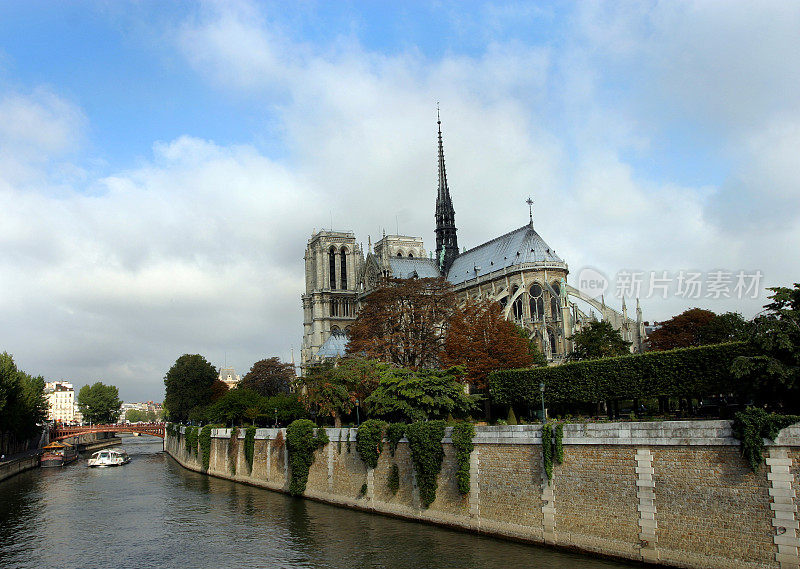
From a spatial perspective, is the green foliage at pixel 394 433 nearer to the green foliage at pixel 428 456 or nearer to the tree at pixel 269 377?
the green foliage at pixel 428 456

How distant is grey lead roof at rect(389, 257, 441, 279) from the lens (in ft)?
320

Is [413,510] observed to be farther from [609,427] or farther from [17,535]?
[17,535]

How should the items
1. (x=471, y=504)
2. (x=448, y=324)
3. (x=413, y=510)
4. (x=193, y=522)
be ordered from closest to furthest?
(x=471, y=504)
(x=413, y=510)
(x=193, y=522)
(x=448, y=324)

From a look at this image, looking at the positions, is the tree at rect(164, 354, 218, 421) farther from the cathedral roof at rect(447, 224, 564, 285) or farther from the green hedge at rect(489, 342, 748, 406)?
the green hedge at rect(489, 342, 748, 406)

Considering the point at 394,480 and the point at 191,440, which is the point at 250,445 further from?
the point at 394,480

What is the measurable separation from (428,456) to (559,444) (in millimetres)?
7222

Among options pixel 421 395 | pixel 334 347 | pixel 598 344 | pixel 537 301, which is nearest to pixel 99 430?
pixel 334 347

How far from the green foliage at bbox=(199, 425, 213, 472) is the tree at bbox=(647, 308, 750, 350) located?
4016 centimetres

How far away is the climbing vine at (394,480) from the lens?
33344mm

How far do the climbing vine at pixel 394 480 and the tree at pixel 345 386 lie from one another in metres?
11.2

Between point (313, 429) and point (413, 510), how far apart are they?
36.2ft

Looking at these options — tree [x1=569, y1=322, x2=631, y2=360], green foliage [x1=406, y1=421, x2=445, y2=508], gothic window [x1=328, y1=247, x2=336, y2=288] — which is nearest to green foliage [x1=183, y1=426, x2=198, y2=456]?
tree [x1=569, y1=322, x2=631, y2=360]

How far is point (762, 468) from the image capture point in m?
20.2

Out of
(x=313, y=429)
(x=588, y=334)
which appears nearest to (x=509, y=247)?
(x=588, y=334)
